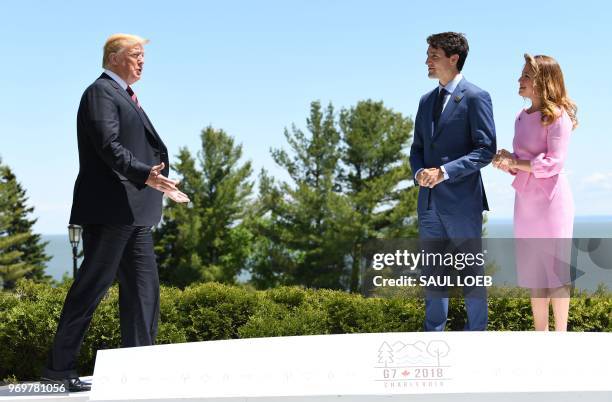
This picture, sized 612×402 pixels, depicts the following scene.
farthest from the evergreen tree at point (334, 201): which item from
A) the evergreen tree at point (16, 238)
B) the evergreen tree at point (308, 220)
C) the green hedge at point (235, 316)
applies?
the green hedge at point (235, 316)

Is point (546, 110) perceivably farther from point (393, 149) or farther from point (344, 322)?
point (393, 149)

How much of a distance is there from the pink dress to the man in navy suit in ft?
1.13

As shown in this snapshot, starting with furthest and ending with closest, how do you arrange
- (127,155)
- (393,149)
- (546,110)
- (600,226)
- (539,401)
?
(393,149) → (600,226) → (546,110) → (127,155) → (539,401)

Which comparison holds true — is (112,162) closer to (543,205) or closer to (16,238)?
(543,205)

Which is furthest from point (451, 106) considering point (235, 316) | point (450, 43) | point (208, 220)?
point (208, 220)

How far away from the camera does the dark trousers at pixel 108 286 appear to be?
14.9 feet

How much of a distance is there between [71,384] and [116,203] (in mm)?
1125

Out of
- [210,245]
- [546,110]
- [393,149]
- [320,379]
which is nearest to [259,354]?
[320,379]

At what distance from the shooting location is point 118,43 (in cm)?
479

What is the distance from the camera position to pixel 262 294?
6.94 metres

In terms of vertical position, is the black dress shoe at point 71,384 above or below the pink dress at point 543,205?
below

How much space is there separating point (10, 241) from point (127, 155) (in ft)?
175

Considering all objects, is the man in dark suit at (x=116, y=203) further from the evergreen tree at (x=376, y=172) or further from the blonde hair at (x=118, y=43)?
the evergreen tree at (x=376, y=172)

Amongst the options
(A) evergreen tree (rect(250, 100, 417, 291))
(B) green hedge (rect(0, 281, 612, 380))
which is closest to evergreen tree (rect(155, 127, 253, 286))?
(A) evergreen tree (rect(250, 100, 417, 291))
